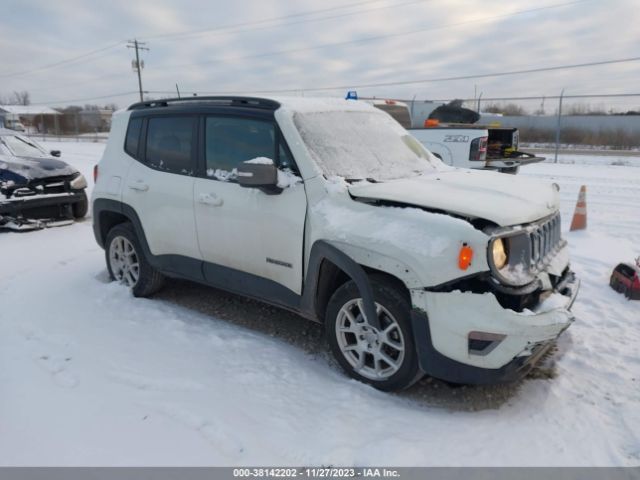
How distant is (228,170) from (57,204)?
565 cm

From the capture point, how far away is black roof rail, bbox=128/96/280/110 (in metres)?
3.97

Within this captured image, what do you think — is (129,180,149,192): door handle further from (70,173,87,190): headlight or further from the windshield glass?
the windshield glass

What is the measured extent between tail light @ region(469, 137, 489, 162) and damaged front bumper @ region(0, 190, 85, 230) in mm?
7116

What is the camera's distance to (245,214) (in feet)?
12.9

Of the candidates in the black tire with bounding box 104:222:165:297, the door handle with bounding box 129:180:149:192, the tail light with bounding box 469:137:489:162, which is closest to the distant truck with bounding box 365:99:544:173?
the tail light with bounding box 469:137:489:162

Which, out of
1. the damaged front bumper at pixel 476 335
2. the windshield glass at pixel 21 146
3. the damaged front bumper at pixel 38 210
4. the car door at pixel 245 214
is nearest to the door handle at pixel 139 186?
the car door at pixel 245 214

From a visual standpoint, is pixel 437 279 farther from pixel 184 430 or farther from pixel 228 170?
pixel 228 170

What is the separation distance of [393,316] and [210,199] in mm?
1892

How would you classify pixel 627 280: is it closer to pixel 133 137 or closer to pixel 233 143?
pixel 233 143

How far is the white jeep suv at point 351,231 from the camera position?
297 cm

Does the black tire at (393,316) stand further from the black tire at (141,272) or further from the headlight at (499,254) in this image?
the black tire at (141,272)

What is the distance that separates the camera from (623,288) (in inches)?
197

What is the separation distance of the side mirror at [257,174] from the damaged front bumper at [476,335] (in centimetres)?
133
